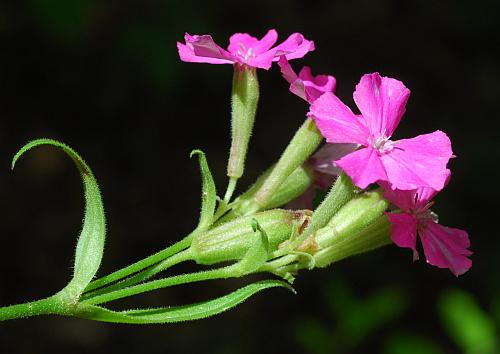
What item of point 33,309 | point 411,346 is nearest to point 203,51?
point 33,309

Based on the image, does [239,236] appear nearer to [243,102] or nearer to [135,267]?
[135,267]

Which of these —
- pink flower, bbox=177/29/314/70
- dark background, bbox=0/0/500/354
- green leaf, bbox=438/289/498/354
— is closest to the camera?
pink flower, bbox=177/29/314/70

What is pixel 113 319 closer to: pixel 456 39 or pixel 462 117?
pixel 462 117

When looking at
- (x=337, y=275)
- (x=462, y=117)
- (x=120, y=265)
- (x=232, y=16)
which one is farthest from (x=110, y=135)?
(x=462, y=117)

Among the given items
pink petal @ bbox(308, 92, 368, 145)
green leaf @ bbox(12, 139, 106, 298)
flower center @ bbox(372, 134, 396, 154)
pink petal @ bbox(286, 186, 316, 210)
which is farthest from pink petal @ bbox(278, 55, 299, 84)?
green leaf @ bbox(12, 139, 106, 298)

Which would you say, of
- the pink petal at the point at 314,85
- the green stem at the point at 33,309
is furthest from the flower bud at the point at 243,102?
the green stem at the point at 33,309

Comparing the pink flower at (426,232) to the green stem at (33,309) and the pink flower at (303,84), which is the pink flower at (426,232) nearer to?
the pink flower at (303,84)

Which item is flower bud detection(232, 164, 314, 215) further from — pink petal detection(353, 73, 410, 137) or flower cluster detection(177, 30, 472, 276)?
pink petal detection(353, 73, 410, 137)
